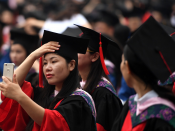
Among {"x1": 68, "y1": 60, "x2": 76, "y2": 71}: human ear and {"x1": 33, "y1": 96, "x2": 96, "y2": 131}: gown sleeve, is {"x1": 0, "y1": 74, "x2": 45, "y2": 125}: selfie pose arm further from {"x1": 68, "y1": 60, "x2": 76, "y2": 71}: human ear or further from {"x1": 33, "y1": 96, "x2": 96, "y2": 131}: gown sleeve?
{"x1": 68, "y1": 60, "x2": 76, "y2": 71}: human ear

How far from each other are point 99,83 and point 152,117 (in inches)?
46.7

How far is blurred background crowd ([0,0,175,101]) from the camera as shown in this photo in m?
4.73

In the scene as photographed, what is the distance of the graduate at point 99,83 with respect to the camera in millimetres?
3127

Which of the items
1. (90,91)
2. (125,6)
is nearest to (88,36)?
(90,91)

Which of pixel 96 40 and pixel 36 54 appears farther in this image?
pixel 96 40

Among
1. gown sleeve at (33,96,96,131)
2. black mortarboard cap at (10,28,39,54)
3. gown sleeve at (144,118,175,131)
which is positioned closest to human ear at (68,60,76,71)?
gown sleeve at (33,96,96,131)

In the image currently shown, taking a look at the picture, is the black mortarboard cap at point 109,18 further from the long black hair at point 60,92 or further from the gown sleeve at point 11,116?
the gown sleeve at point 11,116

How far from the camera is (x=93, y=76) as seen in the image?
131 inches

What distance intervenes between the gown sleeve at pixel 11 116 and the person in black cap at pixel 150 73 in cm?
101

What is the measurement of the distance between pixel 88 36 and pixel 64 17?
4087 mm

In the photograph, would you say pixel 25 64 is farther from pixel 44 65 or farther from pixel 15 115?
pixel 15 115

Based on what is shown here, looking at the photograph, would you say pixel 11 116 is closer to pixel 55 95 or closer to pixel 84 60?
pixel 55 95

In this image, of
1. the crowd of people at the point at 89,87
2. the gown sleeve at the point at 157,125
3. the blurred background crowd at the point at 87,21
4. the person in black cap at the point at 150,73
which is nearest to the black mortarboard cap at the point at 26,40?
the blurred background crowd at the point at 87,21

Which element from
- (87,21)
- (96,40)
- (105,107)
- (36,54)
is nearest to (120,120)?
(105,107)
